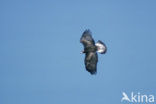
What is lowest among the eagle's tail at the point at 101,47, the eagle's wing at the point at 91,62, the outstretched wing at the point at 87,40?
the eagle's wing at the point at 91,62

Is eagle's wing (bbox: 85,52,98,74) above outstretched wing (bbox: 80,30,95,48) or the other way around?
the other way around

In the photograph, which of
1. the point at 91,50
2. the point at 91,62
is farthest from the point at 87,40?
the point at 91,62

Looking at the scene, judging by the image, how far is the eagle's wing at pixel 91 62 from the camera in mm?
3230

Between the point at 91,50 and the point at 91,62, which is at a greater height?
the point at 91,50

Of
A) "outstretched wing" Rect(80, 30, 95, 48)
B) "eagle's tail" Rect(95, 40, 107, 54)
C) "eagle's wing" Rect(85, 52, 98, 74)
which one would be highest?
"outstretched wing" Rect(80, 30, 95, 48)

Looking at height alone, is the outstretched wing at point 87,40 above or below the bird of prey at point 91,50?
above

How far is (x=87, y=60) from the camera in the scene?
10.6ft

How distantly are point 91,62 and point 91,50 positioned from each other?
0.12m

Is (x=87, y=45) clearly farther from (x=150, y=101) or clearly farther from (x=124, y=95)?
(x=150, y=101)

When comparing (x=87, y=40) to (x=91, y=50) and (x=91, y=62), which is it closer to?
(x=91, y=50)

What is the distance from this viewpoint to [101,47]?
3240 millimetres

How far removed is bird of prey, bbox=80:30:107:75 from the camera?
3230mm

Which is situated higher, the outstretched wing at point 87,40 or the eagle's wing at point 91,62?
the outstretched wing at point 87,40

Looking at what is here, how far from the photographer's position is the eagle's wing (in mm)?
3230
